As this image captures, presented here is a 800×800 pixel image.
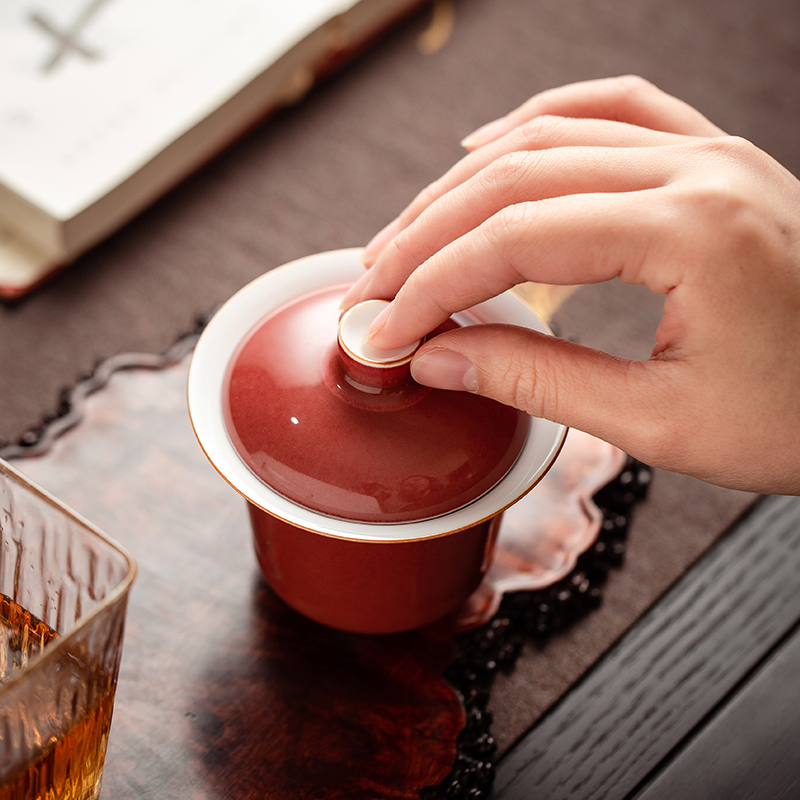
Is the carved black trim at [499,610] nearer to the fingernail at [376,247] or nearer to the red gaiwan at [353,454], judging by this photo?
the red gaiwan at [353,454]

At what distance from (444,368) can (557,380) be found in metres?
0.06

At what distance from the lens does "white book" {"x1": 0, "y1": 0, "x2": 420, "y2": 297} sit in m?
0.78

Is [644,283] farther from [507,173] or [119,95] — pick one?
[119,95]

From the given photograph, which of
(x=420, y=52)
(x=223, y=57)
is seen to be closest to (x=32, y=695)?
(x=223, y=57)

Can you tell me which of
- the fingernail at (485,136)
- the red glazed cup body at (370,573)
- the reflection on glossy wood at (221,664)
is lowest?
the reflection on glossy wood at (221,664)

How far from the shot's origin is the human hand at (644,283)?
39 centimetres

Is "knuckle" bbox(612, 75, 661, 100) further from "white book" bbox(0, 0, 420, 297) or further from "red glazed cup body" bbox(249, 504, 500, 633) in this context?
"white book" bbox(0, 0, 420, 297)

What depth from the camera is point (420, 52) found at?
3.41ft

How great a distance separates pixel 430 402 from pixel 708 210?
6.5 inches

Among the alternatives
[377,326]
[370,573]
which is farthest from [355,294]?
[370,573]

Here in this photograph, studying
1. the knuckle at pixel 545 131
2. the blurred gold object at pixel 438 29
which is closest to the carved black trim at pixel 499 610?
the knuckle at pixel 545 131

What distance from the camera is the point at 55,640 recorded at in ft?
1.23

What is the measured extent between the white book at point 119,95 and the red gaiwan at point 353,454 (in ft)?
1.26

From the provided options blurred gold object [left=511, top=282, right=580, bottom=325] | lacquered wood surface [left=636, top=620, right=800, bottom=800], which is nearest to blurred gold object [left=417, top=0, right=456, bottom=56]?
blurred gold object [left=511, top=282, right=580, bottom=325]
